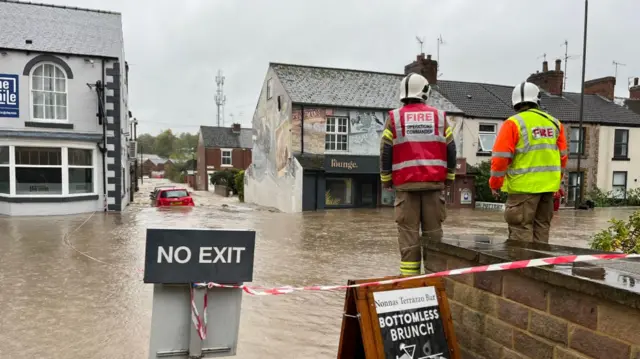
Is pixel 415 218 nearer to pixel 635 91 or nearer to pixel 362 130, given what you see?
pixel 362 130

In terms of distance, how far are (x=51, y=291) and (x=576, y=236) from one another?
41.6 ft

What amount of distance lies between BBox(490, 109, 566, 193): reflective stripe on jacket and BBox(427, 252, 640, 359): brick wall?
114cm

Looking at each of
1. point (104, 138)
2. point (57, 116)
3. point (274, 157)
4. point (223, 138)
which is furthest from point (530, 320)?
point (223, 138)

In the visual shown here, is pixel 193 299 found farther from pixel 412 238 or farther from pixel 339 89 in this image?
pixel 339 89

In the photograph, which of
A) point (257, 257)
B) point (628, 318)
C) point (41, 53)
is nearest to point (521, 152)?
point (628, 318)

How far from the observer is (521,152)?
425cm

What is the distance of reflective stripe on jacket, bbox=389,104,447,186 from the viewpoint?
4043 millimetres

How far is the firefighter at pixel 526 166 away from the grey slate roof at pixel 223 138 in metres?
52.9

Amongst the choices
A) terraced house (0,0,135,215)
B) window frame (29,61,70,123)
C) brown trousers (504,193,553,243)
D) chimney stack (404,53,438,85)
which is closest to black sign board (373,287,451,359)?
brown trousers (504,193,553,243)

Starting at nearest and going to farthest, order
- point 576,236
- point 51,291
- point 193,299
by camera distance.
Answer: point 193,299, point 51,291, point 576,236

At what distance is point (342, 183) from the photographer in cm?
2409

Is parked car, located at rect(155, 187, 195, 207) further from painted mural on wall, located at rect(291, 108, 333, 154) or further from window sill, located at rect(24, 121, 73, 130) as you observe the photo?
painted mural on wall, located at rect(291, 108, 333, 154)

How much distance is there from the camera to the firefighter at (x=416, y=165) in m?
4.07

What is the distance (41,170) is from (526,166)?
17741 mm
